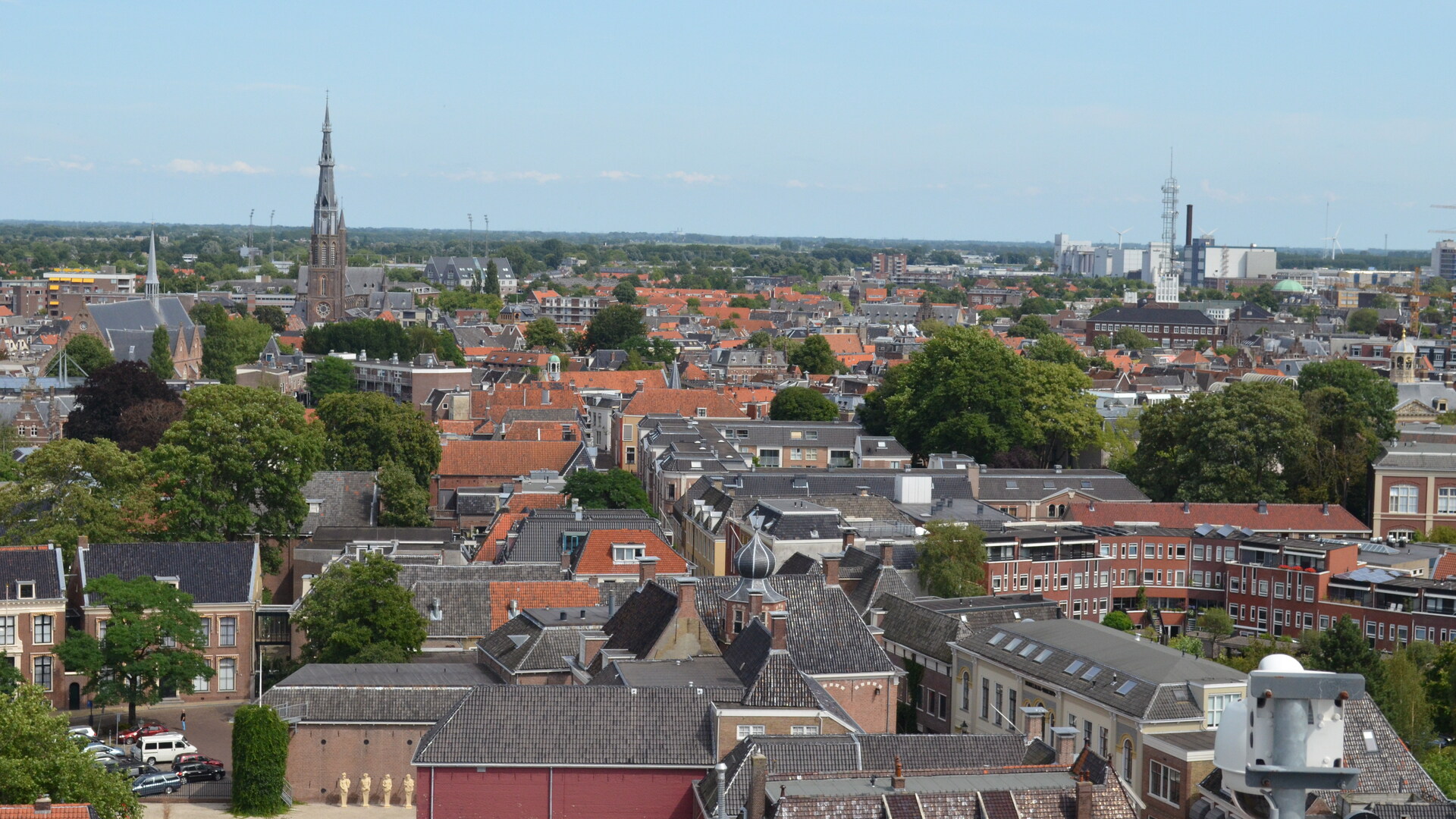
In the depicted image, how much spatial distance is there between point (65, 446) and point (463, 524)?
1675 cm

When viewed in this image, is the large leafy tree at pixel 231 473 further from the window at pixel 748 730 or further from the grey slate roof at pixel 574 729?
the window at pixel 748 730

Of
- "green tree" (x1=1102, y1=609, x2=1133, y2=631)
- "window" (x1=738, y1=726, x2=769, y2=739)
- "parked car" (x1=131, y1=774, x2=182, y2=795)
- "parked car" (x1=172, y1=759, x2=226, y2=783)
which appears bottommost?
"green tree" (x1=1102, y1=609, x2=1133, y2=631)

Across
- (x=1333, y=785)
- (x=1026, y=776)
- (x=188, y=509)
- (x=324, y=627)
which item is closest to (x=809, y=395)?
(x=188, y=509)

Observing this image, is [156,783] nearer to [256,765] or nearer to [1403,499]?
[256,765]

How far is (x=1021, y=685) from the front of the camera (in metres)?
43.8

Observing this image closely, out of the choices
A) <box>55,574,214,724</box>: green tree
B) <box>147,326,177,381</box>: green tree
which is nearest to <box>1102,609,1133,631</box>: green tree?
<box>55,574,214,724</box>: green tree

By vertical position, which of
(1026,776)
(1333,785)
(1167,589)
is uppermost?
(1333,785)

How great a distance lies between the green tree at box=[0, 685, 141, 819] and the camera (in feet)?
93.7

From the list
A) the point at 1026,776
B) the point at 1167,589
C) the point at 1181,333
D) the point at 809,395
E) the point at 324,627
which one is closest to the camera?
the point at 1026,776

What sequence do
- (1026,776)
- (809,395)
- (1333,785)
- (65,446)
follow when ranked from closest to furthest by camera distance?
1. (1333,785)
2. (1026,776)
3. (65,446)
4. (809,395)

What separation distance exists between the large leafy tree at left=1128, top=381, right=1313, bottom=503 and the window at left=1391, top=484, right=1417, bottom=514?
424 centimetres

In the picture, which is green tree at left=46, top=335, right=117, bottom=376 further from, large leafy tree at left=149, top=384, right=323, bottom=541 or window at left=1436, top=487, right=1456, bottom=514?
window at left=1436, top=487, right=1456, bottom=514

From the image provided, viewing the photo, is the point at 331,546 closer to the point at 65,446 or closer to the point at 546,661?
the point at 65,446

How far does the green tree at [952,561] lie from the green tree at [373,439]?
27.9 meters
